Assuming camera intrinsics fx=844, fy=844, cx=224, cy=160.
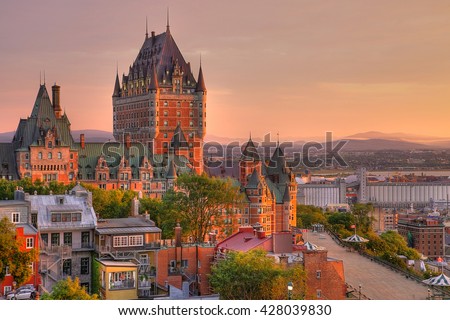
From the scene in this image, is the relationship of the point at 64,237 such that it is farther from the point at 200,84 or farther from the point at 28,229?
the point at 200,84

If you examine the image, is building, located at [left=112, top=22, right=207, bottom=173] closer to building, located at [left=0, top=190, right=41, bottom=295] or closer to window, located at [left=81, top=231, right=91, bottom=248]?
window, located at [left=81, top=231, right=91, bottom=248]

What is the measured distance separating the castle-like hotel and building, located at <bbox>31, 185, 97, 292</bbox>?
16.8m

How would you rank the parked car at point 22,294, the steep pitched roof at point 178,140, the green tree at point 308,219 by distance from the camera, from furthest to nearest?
the steep pitched roof at point 178,140 < the green tree at point 308,219 < the parked car at point 22,294

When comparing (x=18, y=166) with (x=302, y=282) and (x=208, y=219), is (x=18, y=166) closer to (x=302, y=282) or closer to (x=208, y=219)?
(x=208, y=219)

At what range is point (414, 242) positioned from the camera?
269 ft

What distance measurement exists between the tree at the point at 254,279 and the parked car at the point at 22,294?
3.43 metres

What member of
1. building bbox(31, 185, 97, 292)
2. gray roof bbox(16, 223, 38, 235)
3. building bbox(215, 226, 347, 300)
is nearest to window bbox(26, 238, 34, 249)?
gray roof bbox(16, 223, 38, 235)

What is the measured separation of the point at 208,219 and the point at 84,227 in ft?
29.7

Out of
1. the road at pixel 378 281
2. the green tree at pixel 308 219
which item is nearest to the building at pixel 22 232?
the road at pixel 378 281

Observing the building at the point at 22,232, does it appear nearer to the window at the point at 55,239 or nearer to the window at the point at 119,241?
the window at the point at 55,239

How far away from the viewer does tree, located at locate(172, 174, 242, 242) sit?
27375 mm

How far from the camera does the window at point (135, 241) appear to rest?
19.0m

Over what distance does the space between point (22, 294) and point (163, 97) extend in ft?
117
